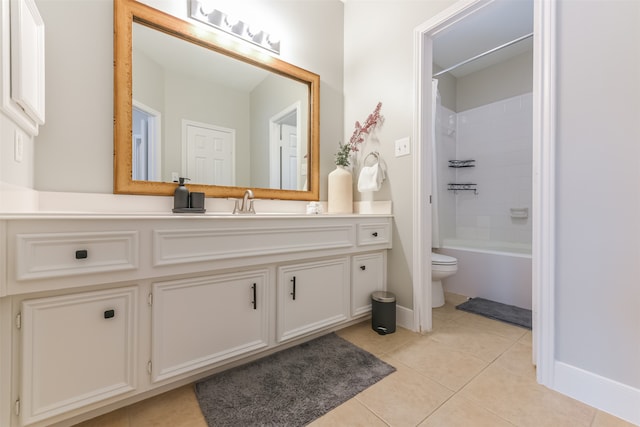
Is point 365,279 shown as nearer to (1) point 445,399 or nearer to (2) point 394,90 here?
(1) point 445,399

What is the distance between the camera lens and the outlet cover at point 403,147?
5.72 ft

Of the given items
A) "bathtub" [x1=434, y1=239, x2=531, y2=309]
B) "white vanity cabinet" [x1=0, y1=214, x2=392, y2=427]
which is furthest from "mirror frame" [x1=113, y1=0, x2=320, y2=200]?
"bathtub" [x1=434, y1=239, x2=531, y2=309]

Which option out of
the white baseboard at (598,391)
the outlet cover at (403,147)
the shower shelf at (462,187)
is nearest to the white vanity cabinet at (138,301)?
the outlet cover at (403,147)

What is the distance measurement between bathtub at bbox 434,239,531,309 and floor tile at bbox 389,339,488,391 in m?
1.01

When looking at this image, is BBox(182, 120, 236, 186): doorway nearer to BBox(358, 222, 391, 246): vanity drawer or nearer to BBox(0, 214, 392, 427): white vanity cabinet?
BBox(0, 214, 392, 427): white vanity cabinet

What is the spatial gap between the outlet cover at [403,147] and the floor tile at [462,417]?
1346mm

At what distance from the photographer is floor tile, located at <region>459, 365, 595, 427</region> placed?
99 centimetres

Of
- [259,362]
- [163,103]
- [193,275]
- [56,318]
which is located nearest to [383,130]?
[163,103]

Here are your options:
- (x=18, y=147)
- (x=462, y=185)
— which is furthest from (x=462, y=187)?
(x=18, y=147)

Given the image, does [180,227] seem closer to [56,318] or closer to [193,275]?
[193,275]

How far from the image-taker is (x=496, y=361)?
1.38 m

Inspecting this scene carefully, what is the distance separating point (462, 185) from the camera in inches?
125

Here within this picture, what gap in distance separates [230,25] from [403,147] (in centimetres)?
133

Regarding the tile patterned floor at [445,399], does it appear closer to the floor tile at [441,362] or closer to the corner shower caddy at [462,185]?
the floor tile at [441,362]
